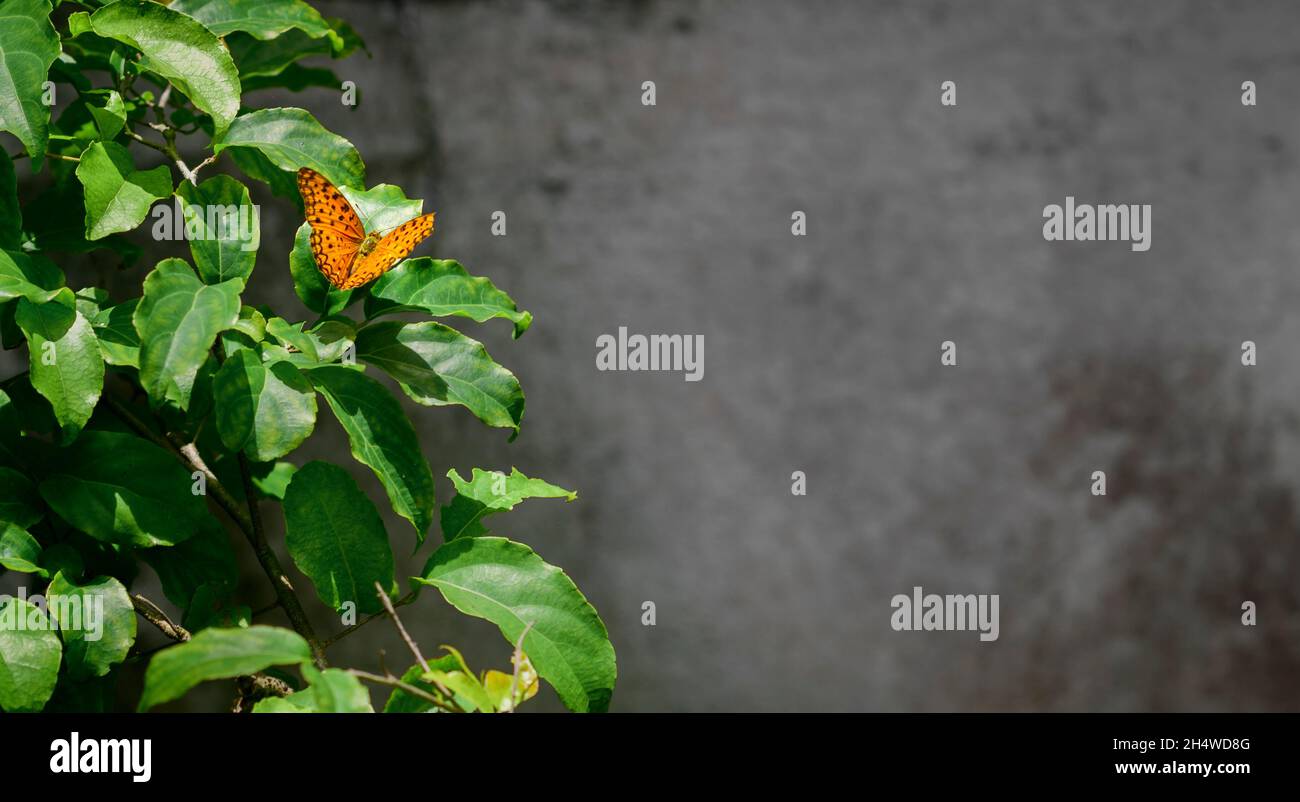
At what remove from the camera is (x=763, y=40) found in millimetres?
1703

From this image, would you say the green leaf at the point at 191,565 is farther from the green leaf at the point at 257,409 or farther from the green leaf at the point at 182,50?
the green leaf at the point at 182,50

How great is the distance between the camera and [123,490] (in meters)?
0.81

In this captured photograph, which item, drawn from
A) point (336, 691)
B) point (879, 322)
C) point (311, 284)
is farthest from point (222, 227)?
point (879, 322)

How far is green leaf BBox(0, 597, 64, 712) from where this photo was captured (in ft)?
2.34

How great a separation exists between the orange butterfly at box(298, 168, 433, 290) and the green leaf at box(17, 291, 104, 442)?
188 mm

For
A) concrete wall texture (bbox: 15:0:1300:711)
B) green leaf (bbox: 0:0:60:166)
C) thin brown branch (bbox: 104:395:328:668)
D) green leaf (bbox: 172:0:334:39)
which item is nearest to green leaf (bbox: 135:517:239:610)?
thin brown branch (bbox: 104:395:328:668)

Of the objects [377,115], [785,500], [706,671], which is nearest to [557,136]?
[377,115]

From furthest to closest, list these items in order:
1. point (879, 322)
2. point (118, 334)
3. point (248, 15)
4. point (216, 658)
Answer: point (879, 322) < point (248, 15) < point (118, 334) < point (216, 658)

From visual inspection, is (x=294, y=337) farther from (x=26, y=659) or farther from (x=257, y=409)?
(x=26, y=659)

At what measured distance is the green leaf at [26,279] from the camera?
2.39 feet

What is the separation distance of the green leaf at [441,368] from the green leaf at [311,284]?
0.03 metres

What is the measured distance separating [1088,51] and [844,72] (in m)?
0.43

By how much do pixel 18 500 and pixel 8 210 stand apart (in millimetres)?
241

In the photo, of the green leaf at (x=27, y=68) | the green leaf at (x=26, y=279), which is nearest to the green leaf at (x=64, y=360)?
the green leaf at (x=26, y=279)
